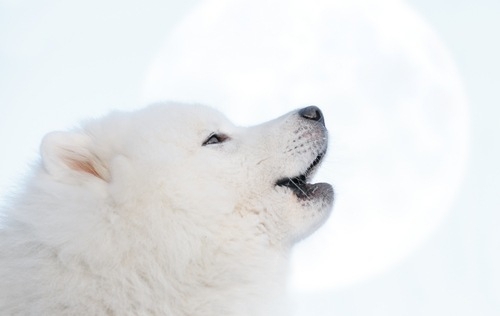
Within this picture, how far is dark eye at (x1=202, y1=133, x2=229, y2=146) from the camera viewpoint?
465 cm

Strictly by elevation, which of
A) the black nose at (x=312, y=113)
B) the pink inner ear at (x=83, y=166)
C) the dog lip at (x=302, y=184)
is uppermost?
the black nose at (x=312, y=113)

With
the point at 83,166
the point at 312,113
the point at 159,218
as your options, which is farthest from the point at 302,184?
the point at 83,166

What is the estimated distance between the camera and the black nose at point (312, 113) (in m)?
5.01

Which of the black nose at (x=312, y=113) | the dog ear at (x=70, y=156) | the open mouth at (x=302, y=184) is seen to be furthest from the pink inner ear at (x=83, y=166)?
the black nose at (x=312, y=113)

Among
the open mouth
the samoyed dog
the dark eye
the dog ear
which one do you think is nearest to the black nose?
the samoyed dog

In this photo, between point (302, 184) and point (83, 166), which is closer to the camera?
point (83, 166)

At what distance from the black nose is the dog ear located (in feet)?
5.28

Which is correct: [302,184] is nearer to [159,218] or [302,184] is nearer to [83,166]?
[159,218]

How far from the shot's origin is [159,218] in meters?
3.99

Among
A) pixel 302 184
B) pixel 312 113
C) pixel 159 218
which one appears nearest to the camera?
pixel 159 218

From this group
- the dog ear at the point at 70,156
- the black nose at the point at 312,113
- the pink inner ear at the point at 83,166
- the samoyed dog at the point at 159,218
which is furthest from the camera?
the black nose at the point at 312,113

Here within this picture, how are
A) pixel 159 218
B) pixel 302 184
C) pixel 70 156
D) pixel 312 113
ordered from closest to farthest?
pixel 159 218
pixel 70 156
pixel 302 184
pixel 312 113

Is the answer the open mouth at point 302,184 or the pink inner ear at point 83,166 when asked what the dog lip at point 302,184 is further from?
the pink inner ear at point 83,166

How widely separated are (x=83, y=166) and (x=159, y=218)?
2.03 feet
